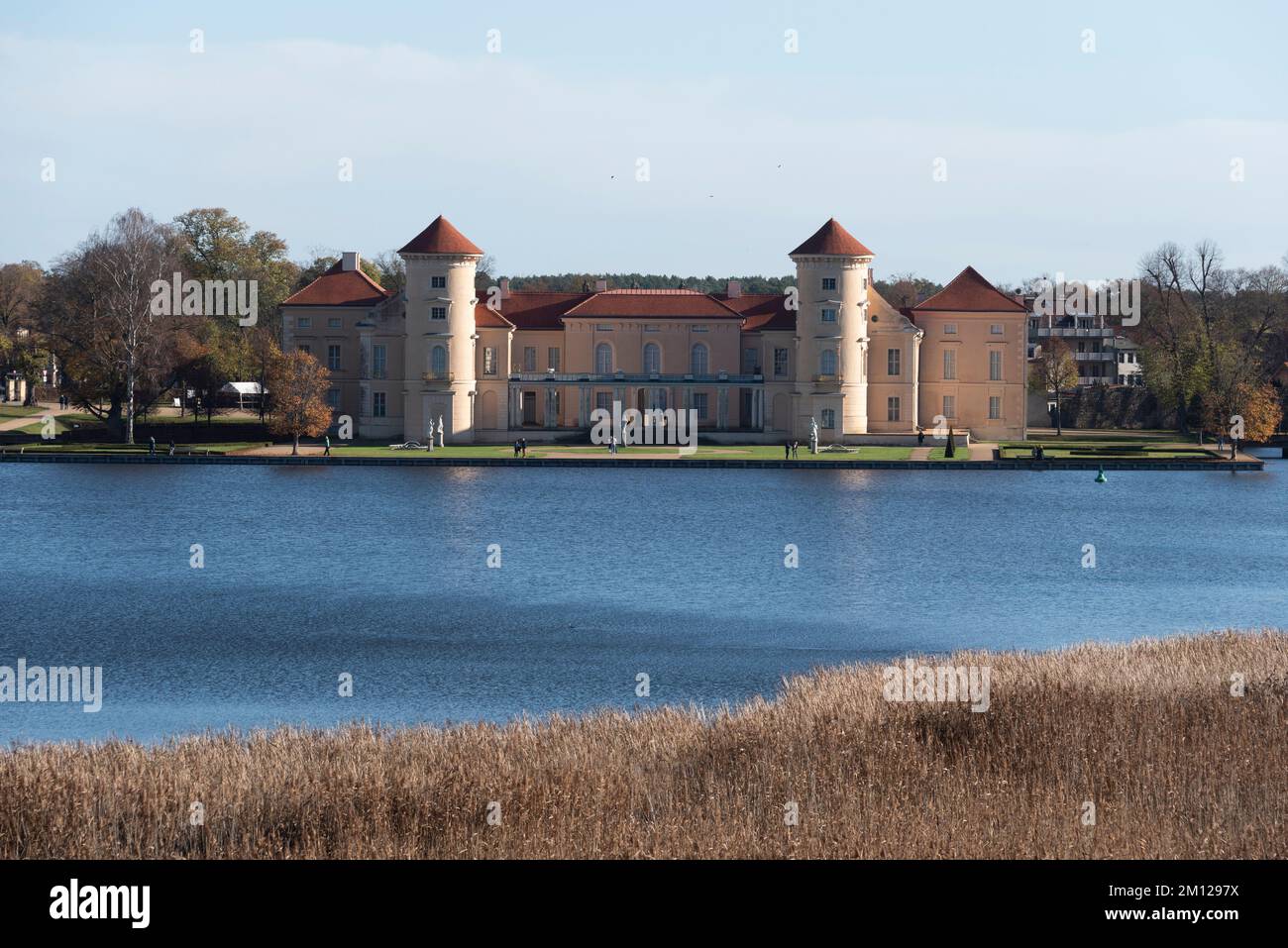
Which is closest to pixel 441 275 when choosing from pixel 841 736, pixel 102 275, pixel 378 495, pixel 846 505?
pixel 102 275

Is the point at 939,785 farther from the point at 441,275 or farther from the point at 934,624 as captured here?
the point at 441,275

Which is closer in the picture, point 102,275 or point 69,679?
point 69,679

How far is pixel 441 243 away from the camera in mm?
90562

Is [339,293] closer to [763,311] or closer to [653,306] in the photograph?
[653,306]

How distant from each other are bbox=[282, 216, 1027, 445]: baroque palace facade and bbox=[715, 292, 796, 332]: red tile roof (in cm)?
13

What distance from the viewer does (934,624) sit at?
36.3 meters

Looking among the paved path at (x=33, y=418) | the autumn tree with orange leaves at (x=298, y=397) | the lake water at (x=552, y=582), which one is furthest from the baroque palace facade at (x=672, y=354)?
the paved path at (x=33, y=418)

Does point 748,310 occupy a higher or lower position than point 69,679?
higher

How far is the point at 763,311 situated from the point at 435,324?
65.0 ft

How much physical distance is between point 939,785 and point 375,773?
589 centimetres

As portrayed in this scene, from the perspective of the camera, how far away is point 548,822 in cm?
1636

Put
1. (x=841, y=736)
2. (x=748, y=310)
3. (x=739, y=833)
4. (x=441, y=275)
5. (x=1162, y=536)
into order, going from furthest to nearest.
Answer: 1. (x=748, y=310)
2. (x=441, y=275)
3. (x=1162, y=536)
4. (x=841, y=736)
5. (x=739, y=833)

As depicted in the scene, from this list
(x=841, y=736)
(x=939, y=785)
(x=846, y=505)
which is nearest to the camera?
(x=939, y=785)

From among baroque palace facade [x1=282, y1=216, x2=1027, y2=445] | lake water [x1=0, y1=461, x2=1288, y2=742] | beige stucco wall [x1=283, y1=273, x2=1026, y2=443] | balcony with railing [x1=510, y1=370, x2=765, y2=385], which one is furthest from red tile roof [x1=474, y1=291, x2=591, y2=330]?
lake water [x1=0, y1=461, x2=1288, y2=742]
